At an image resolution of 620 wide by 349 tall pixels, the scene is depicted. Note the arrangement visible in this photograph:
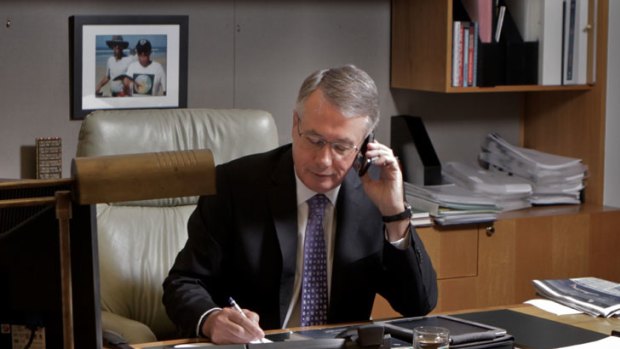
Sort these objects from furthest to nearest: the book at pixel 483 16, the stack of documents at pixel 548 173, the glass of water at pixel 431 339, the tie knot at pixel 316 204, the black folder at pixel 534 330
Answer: the stack of documents at pixel 548 173
the book at pixel 483 16
the tie knot at pixel 316 204
the black folder at pixel 534 330
the glass of water at pixel 431 339

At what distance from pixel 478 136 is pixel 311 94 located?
5.97 ft

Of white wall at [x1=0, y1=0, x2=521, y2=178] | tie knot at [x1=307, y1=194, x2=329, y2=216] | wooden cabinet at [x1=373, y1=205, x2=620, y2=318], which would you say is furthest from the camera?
wooden cabinet at [x1=373, y1=205, x2=620, y2=318]

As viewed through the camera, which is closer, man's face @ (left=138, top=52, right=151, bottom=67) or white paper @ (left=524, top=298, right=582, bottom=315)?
white paper @ (left=524, top=298, right=582, bottom=315)

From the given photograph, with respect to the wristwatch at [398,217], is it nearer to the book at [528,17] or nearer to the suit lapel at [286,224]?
the suit lapel at [286,224]

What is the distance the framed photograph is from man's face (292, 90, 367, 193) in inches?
45.1

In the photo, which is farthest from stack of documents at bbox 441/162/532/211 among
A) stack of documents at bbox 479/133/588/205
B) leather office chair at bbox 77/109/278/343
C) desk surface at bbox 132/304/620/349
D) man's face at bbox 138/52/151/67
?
desk surface at bbox 132/304/620/349

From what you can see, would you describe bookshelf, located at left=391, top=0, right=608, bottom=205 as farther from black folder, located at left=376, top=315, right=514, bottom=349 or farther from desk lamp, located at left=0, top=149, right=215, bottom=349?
desk lamp, located at left=0, top=149, right=215, bottom=349

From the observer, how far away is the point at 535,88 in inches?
142

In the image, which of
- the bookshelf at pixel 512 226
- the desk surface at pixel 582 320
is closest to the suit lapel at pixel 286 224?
the desk surface at pixel 582 320

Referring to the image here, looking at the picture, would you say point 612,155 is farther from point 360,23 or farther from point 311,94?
point 311,94

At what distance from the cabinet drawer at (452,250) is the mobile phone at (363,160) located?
1.07m

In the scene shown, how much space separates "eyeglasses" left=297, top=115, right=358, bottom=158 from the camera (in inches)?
86.8

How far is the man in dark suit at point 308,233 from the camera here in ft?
7.36

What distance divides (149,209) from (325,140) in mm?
774
